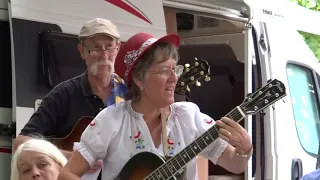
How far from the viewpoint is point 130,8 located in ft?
17.3

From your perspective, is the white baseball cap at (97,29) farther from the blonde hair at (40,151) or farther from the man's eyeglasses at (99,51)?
the blonde hair at (40,151)

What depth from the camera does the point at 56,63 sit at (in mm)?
4684

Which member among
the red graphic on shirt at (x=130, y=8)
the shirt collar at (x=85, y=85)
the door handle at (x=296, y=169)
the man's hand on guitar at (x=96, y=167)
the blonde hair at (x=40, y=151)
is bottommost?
the door handle at (x=296, y=169)

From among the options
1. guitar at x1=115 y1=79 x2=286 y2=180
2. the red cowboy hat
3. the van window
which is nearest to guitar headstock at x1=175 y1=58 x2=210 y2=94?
the red cowboy hat

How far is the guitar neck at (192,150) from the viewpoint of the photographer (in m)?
3.22

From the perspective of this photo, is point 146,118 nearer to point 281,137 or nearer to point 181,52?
point 281,137

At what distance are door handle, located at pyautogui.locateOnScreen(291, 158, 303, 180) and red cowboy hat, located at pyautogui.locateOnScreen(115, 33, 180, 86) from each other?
3266 millimetres

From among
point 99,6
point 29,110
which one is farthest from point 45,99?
point 99,6

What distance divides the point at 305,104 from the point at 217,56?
0.99 m

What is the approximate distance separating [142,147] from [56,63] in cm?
161

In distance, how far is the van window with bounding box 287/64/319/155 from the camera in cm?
674

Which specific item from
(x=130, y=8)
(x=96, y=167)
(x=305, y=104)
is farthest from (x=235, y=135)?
(x=305, y=104)

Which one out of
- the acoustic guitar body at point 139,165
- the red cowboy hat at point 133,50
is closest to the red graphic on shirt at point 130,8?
the red cowboy hat at point 133,50

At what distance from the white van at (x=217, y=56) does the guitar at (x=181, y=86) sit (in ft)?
1.05
